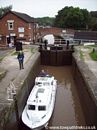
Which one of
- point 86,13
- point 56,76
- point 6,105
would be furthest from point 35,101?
point 86,13

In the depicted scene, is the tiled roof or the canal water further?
the tiled roof

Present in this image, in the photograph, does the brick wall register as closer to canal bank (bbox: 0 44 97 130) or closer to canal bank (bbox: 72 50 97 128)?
canal bank (bbox: 0 44 97 130)

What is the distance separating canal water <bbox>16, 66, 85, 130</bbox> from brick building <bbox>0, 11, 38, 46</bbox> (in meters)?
15.1

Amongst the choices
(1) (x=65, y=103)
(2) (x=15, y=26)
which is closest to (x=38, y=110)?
(1) (x=65, y=103)

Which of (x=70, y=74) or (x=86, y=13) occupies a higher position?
(x=86, y=13)

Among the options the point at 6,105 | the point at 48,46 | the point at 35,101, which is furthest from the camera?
the point at 48,46

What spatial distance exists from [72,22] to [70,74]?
3343 cm

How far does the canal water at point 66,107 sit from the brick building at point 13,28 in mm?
15052

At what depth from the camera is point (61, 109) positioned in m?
18.0

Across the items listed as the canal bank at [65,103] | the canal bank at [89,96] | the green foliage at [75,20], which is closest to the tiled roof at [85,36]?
the green foliage at [75,20]

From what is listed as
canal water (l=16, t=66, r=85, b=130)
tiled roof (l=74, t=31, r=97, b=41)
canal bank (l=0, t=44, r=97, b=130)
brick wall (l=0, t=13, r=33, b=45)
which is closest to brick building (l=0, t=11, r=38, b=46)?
brick wall (l=0, t=13, r=33, b=45)

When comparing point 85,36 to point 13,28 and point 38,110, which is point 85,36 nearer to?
point 13,28

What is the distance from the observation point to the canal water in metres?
15.8

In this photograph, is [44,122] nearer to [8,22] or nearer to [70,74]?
[70,74]
